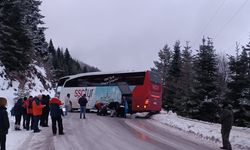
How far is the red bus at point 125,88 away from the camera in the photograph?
3453 cm

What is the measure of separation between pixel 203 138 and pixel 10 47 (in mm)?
27636

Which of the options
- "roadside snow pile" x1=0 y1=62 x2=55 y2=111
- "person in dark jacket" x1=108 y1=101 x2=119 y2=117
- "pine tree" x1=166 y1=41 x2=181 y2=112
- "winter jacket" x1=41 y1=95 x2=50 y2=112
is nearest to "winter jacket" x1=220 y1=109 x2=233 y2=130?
"winter jacket" x1=41 y1=95 x2=50 y2=112

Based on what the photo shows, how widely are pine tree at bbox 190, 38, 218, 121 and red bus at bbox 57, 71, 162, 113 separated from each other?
9962 millimetres

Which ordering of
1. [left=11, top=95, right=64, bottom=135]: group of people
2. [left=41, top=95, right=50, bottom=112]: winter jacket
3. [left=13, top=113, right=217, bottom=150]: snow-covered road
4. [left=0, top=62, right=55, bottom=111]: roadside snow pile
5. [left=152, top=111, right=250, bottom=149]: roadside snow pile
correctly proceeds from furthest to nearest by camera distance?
1. [left=0, top=62, right=55, bottom=111]: roadside snow pile
2. [left=41, top=95, right=50, bottom=112]: winter jacket
3. [left=11, top=95, right=64, bottom=135]: group of people
4. [left=152, top=111, right=250, bottom=149]: roadside snow pile
5. [left=13, top=113, right=217, bottom=150]: snow-covered road

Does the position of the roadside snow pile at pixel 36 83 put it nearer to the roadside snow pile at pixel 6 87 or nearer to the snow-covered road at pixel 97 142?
the roadside snow pile at pixel 6 87

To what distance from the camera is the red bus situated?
34.5 meters

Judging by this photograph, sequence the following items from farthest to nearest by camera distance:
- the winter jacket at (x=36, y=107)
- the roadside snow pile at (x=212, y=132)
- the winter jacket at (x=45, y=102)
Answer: the winter jacket at (x=45, y=102) → the winter jacket at (x=36, y=107) → the roadside snow pile at (x=212, y=132)

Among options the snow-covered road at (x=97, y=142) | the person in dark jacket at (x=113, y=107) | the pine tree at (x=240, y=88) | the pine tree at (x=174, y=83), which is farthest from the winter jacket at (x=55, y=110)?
the pine tree at (x=174, y=83)

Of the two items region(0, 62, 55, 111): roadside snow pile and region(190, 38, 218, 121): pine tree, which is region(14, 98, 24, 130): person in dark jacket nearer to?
region(0, 62, 55, 111): roadside snow pile

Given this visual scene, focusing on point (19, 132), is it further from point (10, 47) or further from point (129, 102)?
point (10, 47)

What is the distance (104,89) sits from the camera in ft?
126

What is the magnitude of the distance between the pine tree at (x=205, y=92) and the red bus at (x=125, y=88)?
996 cm

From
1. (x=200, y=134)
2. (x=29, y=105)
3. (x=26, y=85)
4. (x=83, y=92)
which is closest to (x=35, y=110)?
(x=29, y=105)

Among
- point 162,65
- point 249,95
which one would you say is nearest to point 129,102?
point 249,95
